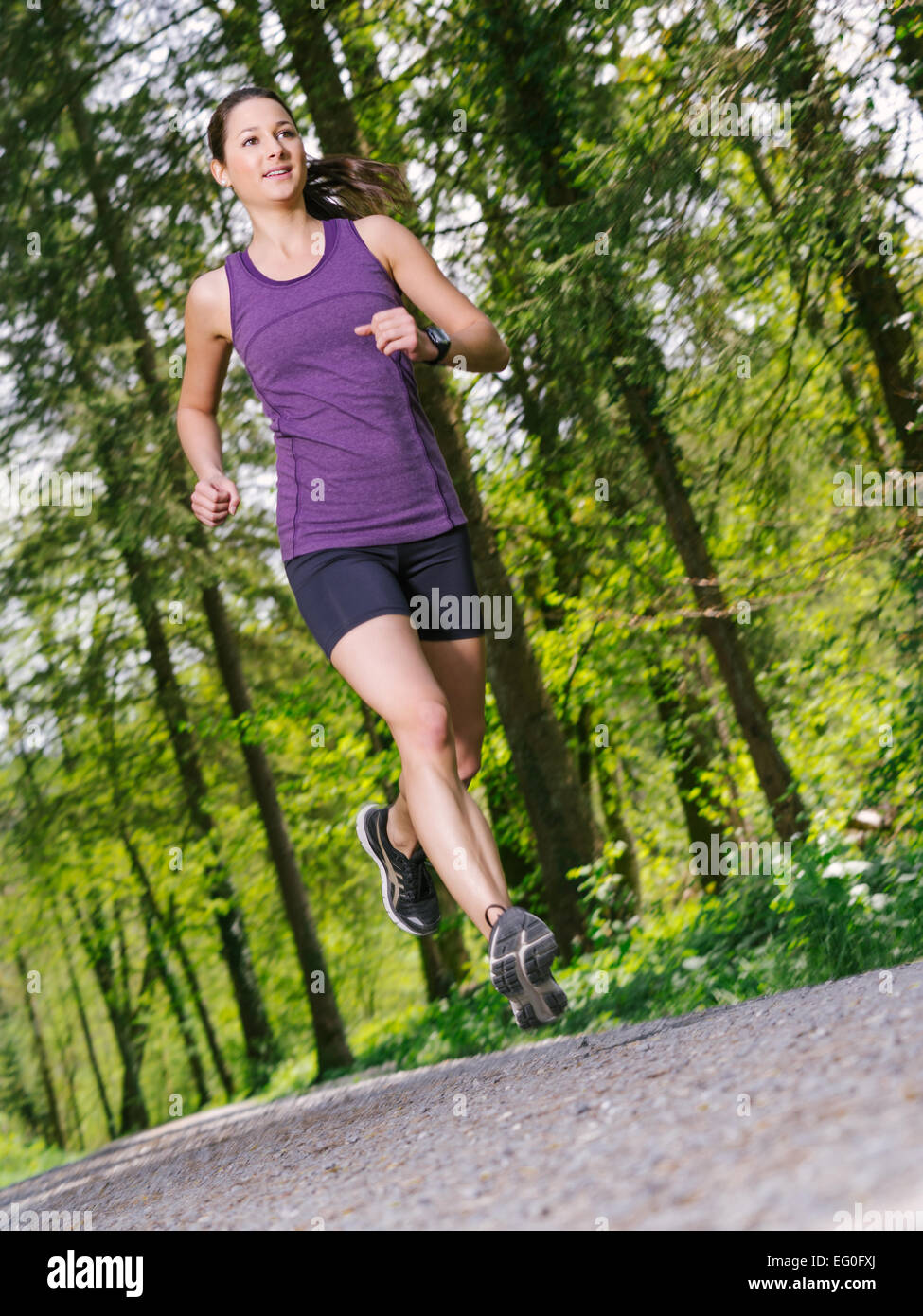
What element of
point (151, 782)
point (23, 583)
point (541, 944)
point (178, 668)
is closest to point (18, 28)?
point (23, 583)

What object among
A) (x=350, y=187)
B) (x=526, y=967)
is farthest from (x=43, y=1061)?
(x=526, y=967)

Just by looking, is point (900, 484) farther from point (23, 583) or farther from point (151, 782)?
point (151, 782)

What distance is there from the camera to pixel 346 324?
3.78 m

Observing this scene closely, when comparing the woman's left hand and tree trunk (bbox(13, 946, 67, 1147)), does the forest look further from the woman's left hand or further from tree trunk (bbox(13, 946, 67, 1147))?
tree trunk (bbox(13, 946, 67, 1147))

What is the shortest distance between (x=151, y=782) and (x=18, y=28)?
41.6 feet

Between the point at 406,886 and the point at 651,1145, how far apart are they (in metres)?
2.08

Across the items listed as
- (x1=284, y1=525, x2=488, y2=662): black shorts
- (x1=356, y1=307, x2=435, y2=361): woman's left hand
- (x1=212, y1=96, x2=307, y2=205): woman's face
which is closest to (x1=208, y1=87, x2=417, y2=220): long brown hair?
(x1=212, y1=96, x2=307, y2=205): woman's face

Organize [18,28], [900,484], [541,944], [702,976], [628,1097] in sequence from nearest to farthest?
[628,1097] → [541,944] → [702,976] → [900,484] → [18,28]

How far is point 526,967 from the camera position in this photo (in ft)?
10.6

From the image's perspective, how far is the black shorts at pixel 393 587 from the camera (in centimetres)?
368

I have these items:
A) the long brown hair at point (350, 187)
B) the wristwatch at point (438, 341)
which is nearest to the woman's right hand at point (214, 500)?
the wristwatch at point (438, 341)

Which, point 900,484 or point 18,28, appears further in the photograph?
point 18,28

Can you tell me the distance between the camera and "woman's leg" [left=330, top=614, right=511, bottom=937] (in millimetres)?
3504

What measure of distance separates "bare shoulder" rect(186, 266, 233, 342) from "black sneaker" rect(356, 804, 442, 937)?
5.51 ft
